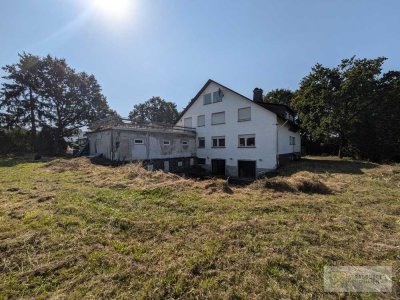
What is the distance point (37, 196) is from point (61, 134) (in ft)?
84.1

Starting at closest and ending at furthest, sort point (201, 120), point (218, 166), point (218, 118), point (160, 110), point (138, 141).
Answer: point (138, 141), point (218, 118), point (218, 166), point (201, 120), point (160, 110)

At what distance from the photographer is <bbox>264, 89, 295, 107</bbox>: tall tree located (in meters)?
34.3

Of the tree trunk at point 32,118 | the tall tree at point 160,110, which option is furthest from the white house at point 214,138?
the tall tree at point 160,110

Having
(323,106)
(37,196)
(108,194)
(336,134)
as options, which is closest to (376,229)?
(108,194)

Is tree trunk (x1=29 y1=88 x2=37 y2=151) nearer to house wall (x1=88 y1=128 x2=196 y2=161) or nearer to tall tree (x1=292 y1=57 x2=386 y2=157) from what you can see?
house wall (x1=88 y1=128 x2=196 y2=161)

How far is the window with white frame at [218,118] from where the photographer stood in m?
20.3

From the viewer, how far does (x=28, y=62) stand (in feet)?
82.8

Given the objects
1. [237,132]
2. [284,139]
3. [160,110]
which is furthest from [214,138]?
[160,110]

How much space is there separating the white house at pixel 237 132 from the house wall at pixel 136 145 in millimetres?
2542

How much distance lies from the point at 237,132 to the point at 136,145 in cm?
919

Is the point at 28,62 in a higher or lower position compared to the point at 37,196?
higher

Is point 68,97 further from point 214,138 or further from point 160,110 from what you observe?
point 160,110

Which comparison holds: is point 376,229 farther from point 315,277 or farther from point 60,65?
point 60,65

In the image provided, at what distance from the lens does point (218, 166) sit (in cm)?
2148
